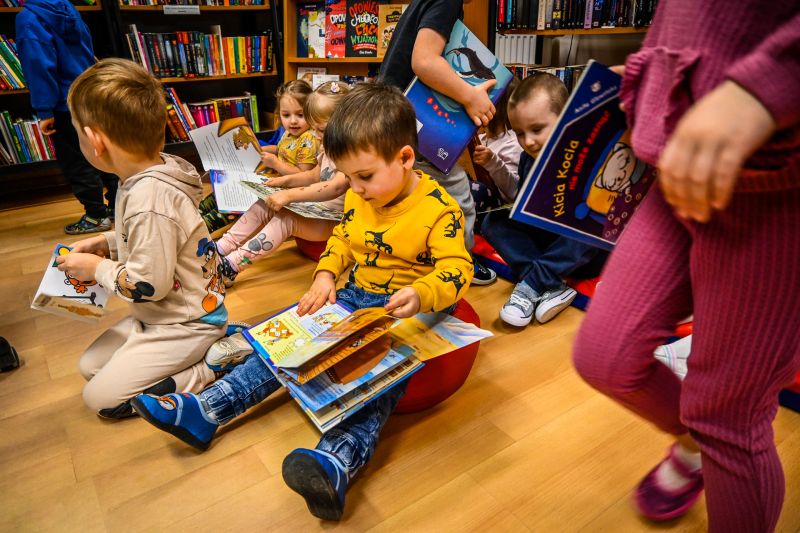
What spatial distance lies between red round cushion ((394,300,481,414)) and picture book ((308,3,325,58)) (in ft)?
8.20

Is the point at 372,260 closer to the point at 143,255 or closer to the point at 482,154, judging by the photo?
the point at 143,255

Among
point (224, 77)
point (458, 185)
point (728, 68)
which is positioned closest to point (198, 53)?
point (224, 77)

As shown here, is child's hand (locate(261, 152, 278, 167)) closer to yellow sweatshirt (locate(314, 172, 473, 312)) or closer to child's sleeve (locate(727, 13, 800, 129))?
yellow sweatshirt (locate(314, 172, 473, 312))

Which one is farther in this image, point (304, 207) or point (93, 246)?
point (304, 207)

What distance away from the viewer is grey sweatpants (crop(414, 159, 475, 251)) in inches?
62.1

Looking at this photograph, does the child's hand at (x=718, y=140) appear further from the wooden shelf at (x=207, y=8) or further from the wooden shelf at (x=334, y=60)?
the wooden shelf at (x=207, y=8)

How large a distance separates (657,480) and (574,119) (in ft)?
1.91

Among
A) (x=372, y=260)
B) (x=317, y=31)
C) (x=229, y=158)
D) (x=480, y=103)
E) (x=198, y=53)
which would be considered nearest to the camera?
(x=372, y=260)

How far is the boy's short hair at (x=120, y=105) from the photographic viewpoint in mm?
1025

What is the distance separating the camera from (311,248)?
1.90 metres

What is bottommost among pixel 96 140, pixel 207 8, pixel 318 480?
pixel 318 480

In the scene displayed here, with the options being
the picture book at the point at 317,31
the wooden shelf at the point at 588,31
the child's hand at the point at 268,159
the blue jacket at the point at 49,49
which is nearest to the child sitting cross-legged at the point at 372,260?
the child's hand at the point at 268,159

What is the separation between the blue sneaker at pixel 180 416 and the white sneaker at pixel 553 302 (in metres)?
0.88

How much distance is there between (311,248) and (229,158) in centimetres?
49
